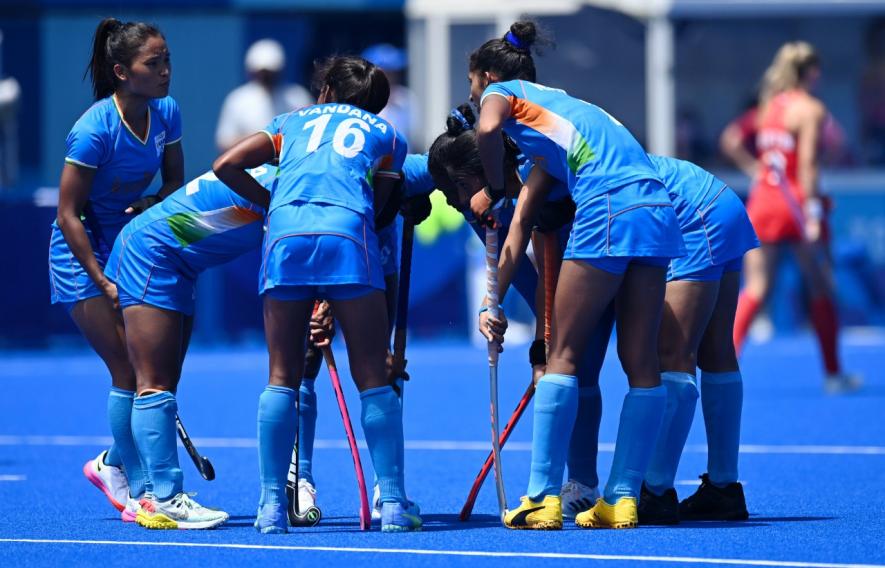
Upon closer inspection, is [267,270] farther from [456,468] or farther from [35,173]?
[35,173]

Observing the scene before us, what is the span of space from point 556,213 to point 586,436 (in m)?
0.91

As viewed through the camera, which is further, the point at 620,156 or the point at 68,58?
the point at 68,58

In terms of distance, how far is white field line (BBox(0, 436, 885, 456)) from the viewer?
8.77m

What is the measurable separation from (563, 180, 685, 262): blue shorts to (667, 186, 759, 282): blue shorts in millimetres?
415

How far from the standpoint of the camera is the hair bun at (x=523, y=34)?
6.28 metres

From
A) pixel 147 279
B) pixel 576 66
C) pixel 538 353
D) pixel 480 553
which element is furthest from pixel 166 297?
pixel 576 66

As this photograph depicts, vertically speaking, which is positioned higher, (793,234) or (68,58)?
(68,58)

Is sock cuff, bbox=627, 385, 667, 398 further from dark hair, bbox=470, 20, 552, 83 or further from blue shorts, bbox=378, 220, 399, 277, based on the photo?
dark hair, bbox=470, 20, 552, 83

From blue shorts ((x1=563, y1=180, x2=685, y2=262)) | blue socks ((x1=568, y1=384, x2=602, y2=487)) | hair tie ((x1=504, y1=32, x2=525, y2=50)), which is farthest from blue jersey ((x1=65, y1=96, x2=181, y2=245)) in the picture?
blue socks ((x1=568, y1=384, x2=602, y2=487))

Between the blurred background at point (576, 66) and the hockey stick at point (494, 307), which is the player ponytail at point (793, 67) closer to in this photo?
the blurred background at point (576, 66)

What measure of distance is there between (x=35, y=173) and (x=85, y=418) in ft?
22.4

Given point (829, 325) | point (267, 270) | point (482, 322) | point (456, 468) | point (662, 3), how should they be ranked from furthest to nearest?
point (662, 3) → point (829, 325) → point (456, 468) → point (482, 322) → point (267, 270)

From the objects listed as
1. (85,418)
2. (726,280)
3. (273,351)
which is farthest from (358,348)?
(85,418)

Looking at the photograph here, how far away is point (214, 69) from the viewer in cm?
1711
